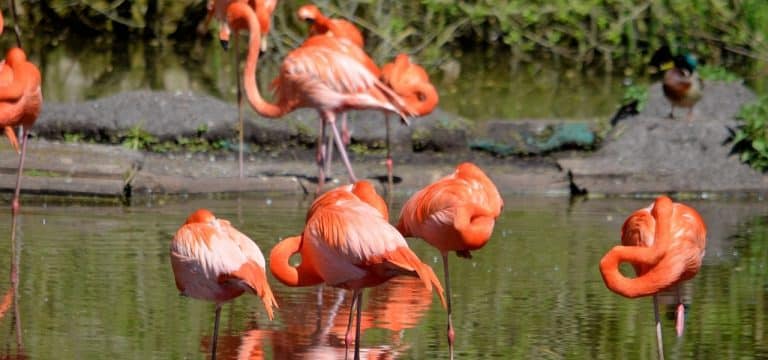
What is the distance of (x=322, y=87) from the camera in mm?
9984

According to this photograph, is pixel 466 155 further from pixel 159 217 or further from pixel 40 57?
pixel 40 57

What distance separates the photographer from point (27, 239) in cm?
831

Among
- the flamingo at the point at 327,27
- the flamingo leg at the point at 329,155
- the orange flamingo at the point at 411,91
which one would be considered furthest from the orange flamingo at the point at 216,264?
the flamingo at the point at 327,27

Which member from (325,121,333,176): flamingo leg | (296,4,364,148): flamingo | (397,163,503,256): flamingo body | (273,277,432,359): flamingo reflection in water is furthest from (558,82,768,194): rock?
(397,163,503,256): flamingo body

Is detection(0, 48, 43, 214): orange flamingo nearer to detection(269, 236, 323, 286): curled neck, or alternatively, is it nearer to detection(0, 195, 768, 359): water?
detection(0, 195, 768, 359): water

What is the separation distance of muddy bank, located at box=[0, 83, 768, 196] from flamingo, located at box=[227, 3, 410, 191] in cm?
→ 53

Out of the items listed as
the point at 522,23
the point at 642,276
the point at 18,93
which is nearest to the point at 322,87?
the point at 18,93

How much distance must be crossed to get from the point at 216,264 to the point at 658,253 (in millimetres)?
1483

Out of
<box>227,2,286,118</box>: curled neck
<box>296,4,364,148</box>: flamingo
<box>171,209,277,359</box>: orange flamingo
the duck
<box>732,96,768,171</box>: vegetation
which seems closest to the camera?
<box>171,209,277,359</box>: orange flamingo

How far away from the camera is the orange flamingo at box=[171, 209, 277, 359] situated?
17.7ft

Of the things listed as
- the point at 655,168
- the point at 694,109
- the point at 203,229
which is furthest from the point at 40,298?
the point at 694,109

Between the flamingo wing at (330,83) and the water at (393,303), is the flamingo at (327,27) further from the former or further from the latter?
the water at (393,303)

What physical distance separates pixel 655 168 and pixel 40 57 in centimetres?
736

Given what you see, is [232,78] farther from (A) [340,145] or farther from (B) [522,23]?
(A) [340,145]
